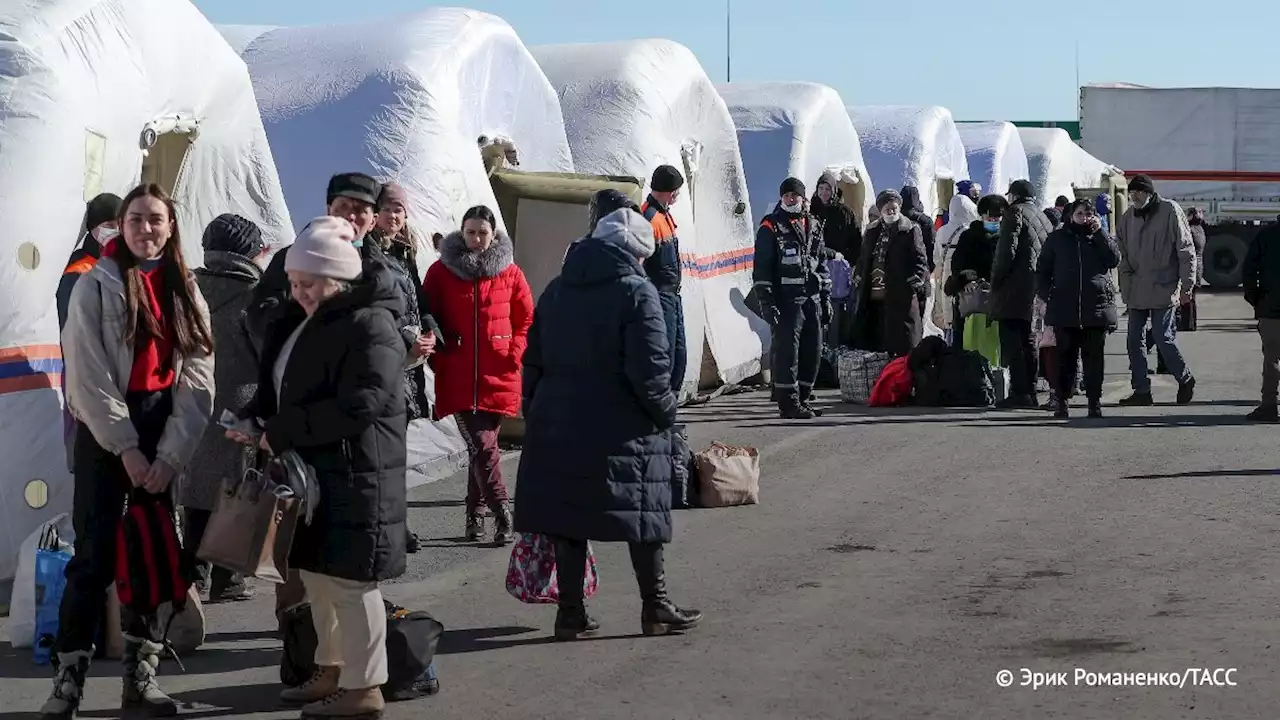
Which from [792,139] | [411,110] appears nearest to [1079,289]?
[411,110]

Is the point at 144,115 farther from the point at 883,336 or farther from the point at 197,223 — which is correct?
the point at 883,336

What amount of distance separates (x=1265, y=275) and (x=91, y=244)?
9.95m

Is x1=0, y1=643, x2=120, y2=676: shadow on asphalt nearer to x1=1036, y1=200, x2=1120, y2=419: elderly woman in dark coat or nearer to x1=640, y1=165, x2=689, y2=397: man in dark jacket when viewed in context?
x1=640, y1=165, x2=689, y2=397: man in dark jacket

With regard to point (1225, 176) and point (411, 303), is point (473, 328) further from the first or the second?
point (1225, 176)

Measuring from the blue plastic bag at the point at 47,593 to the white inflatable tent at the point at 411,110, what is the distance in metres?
4.82

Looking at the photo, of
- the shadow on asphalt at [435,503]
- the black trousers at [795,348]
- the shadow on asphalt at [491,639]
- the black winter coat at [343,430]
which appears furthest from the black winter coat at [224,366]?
the black trousers at [795,348]

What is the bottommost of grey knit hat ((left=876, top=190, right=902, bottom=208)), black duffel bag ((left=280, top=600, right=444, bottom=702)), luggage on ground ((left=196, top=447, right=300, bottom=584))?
black duffel bag ((left=280, top=600, right=444, bottom=702))

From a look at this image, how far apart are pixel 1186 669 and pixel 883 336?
36.7 feet

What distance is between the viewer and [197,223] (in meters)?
11.1

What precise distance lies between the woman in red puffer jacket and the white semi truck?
35864mm

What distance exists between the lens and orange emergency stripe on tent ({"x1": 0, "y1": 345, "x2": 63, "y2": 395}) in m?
9.03

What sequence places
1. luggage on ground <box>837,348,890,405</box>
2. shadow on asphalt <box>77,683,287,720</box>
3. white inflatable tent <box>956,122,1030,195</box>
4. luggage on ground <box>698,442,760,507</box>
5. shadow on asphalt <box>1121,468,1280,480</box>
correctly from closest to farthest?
shadow on asphalt <box>77,683,287,720</box> → luggage on ground <box>698,442,760,507</box> → shadow on asphalt <box>1121,468,1280,480</box> → luggage on ground <box>837,348,890,405</box> → white inflatable tent <box>956,122,1030,195</box>

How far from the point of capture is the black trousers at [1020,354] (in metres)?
16.7

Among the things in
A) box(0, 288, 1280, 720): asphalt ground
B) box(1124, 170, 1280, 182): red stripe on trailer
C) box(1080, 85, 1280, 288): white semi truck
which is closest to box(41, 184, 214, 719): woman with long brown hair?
box(0, 288, 1280, 720): asphalt ground
